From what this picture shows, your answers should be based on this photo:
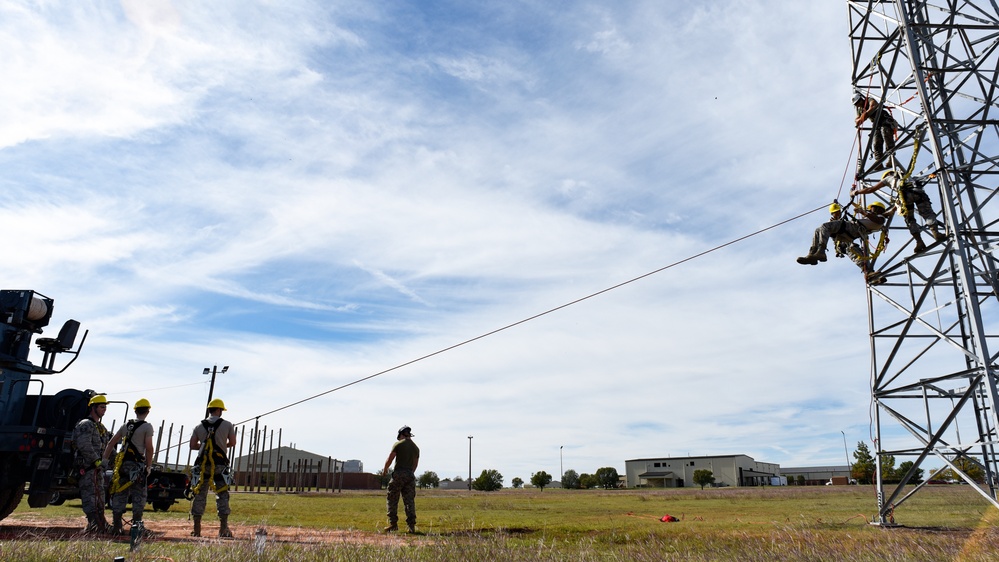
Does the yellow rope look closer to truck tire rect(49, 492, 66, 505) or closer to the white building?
truck tire rect(49, 492, 66, 505)

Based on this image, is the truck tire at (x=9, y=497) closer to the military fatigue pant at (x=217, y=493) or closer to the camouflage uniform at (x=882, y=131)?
the military fatigue pant at (x=217, y=493)

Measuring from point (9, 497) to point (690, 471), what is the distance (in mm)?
104547

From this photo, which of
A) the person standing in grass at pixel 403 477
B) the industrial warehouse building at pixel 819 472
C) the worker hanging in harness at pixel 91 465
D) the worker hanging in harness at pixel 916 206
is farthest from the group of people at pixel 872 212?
the industrial warehouse building at pixel 819 472

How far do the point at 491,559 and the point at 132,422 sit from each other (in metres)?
7.43

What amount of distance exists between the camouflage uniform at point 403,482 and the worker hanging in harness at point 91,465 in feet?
15.4

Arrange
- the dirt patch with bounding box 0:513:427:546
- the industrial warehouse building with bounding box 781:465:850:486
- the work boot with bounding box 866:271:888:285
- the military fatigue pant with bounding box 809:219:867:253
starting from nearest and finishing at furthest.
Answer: the dirt patch with bounding box 0:513:427:546
the military fatigue pant with bounding box 809:219:867:253
the work boot with bounding box 866:271:888:285
the industrial warehouse building with bounding box 781:465:850:486

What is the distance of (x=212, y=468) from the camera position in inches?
402

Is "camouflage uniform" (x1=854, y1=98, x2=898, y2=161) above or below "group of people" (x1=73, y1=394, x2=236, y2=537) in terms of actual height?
above

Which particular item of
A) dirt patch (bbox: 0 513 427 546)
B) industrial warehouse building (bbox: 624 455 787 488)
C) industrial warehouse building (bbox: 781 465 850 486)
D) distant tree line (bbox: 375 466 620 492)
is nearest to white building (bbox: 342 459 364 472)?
distant tree line (bbox: 375 466 620 492)

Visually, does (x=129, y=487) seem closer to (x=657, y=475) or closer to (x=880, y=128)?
(x=880, y=128)

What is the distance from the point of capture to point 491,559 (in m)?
6.02

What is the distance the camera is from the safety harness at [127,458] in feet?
33.8

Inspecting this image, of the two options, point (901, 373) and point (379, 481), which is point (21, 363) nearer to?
point (901, 373)

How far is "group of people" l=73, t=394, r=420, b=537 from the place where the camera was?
10.3 meters
